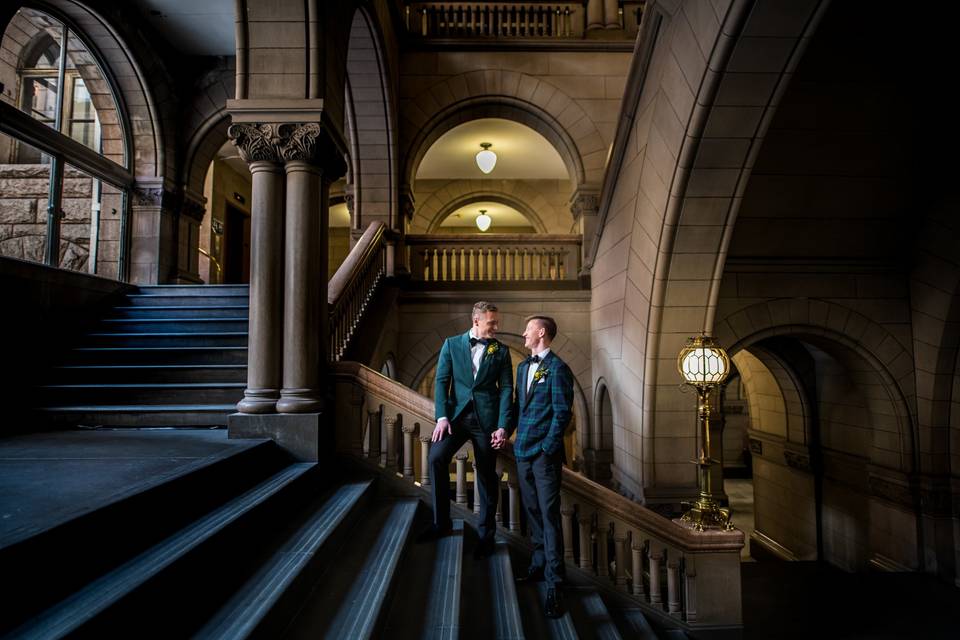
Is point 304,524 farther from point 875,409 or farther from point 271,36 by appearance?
point 875,409

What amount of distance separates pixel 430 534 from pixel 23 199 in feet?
21.7

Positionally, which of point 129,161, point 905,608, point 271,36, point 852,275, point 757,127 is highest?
point 129,161

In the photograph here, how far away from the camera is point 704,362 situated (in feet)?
14.3

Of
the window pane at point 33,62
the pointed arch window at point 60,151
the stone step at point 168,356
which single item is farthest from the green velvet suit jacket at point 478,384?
the window pane at point 33,62

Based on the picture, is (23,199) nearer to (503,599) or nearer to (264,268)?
(264,268)

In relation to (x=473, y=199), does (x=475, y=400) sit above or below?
below

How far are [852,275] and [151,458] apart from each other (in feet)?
26.0

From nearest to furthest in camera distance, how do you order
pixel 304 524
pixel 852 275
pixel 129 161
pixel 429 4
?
pixel 304 524, pixel 852 275, pixel 129 161, pixel 429 4

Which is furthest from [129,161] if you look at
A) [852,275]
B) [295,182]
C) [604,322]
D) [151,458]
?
[852,275]

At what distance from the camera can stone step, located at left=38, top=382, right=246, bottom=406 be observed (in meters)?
4.60

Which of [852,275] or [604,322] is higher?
[852,275]

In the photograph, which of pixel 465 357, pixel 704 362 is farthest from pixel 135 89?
pixel 704 362

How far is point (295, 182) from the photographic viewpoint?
421cm

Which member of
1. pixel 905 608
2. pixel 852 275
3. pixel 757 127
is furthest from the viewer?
pixel 852 275
